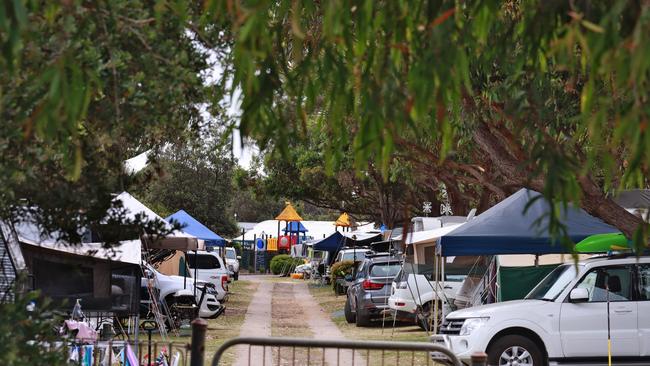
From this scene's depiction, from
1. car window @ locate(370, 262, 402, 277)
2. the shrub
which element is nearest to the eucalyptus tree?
car window @ locate(370, 262, 402, 277)

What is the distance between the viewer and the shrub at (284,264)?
6400cm

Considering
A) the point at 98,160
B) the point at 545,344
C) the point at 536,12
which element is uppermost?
the point at 536,12

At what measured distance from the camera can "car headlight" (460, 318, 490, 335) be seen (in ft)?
47.9

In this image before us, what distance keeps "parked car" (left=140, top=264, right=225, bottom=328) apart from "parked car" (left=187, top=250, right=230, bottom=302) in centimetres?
544

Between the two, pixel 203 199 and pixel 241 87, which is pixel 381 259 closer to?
pixel 241 87

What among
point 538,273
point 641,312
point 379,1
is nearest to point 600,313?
point 641,312

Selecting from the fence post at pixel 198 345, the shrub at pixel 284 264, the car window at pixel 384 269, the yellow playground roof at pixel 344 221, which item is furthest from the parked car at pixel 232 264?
the fence post at pixel 198 345

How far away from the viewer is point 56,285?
15.3 metres

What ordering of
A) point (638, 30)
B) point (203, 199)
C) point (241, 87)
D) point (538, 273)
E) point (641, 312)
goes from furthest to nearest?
1. point (203, 199)
2. point (538, 273)
3. point (641, 312)
4. point (241, 87)
5. point (638, 30)

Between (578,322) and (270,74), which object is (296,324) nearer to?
(578,322)

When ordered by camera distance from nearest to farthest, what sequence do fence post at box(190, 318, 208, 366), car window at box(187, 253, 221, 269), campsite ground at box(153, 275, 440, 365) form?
fence post at box(190, 318, 208, 366) → campsite ground at box(153, 275, 440, 365) → car window at box(187, 253, 221, 269)

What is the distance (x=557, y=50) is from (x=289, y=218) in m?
53.9

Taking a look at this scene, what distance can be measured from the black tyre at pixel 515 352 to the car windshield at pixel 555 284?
0.73m

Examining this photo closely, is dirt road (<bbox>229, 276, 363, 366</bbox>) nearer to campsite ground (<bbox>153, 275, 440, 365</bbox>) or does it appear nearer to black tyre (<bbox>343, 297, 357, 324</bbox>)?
campsite ground (<bbox>153, 275, 440, 365</bbox>)
